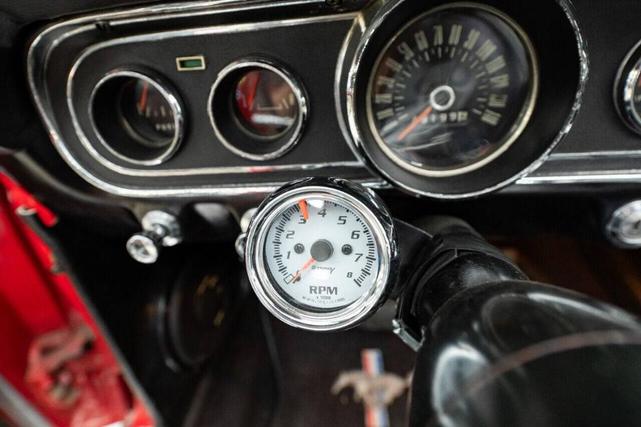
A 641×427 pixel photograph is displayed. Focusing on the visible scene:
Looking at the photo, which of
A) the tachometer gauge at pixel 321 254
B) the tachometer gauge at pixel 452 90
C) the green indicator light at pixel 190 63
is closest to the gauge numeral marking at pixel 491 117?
the tachometer gauge at pixel 452 90

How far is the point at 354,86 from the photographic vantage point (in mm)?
1124

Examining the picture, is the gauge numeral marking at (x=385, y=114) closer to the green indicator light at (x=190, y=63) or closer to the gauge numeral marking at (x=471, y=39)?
the gauge numeral marking at (x=471, y=39)

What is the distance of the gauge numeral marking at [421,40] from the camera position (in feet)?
3.85

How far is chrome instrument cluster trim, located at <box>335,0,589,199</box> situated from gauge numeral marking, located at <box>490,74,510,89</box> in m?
0.17

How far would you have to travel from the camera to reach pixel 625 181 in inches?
50.7

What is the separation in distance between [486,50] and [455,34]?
3.3 inches

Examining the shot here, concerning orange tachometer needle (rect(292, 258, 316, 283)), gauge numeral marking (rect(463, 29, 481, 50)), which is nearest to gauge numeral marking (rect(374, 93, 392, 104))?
gauge numeral marking (rect(463, 29, 481, 50))

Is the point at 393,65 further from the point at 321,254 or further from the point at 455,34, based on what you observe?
the point at 321,254

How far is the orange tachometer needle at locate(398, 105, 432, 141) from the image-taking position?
4.13 ft

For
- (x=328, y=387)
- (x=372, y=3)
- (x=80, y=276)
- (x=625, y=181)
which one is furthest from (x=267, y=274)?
(x=328, y=387)

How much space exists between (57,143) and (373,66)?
0.86 meters

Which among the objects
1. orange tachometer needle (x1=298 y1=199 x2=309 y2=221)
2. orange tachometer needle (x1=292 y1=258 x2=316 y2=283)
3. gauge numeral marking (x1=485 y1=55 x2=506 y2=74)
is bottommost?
orange tachometer needle (x1=292 y1=258 x2=316 y2=283)

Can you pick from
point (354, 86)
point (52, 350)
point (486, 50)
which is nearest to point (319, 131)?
point (354, 86)

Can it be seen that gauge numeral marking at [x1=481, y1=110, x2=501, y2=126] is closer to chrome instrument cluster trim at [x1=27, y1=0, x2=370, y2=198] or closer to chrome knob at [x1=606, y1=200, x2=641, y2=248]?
chrome instrument cluster trim at [x1=27, y1=0, x2=370, y2=198]
